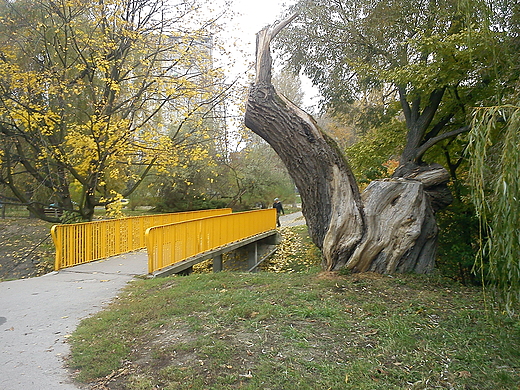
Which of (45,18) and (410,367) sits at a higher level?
(45,18)

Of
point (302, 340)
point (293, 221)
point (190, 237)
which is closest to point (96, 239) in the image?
point (190, 237)

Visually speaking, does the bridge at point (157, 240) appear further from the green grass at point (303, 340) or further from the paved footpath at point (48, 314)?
the green grass at point (303, 340)

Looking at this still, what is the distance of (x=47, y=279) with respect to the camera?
8.12 m

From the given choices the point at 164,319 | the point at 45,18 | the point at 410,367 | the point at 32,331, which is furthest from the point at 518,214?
the point at 45,18

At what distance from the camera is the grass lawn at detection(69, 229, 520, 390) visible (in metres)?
3.47

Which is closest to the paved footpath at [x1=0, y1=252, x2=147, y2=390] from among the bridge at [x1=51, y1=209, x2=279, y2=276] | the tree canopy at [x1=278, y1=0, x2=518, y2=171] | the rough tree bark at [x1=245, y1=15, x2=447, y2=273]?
the bridge at [x1=51, y1=209, x2=279, y2=276]

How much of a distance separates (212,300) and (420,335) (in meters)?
2.88

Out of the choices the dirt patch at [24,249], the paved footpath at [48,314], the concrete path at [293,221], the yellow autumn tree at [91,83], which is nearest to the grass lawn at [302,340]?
the paved footpath at [48,314]

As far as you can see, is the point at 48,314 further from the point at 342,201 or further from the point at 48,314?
the point at 342,201

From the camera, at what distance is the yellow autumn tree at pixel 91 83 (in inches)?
484

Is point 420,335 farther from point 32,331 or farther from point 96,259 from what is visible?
point 96,259

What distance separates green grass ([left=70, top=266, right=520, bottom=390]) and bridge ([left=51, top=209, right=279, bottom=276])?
89.9 inches

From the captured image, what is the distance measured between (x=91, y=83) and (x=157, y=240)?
7.10 metres

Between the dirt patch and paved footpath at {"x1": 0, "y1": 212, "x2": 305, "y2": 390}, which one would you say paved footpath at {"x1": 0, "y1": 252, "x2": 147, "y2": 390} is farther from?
the dirt patch
